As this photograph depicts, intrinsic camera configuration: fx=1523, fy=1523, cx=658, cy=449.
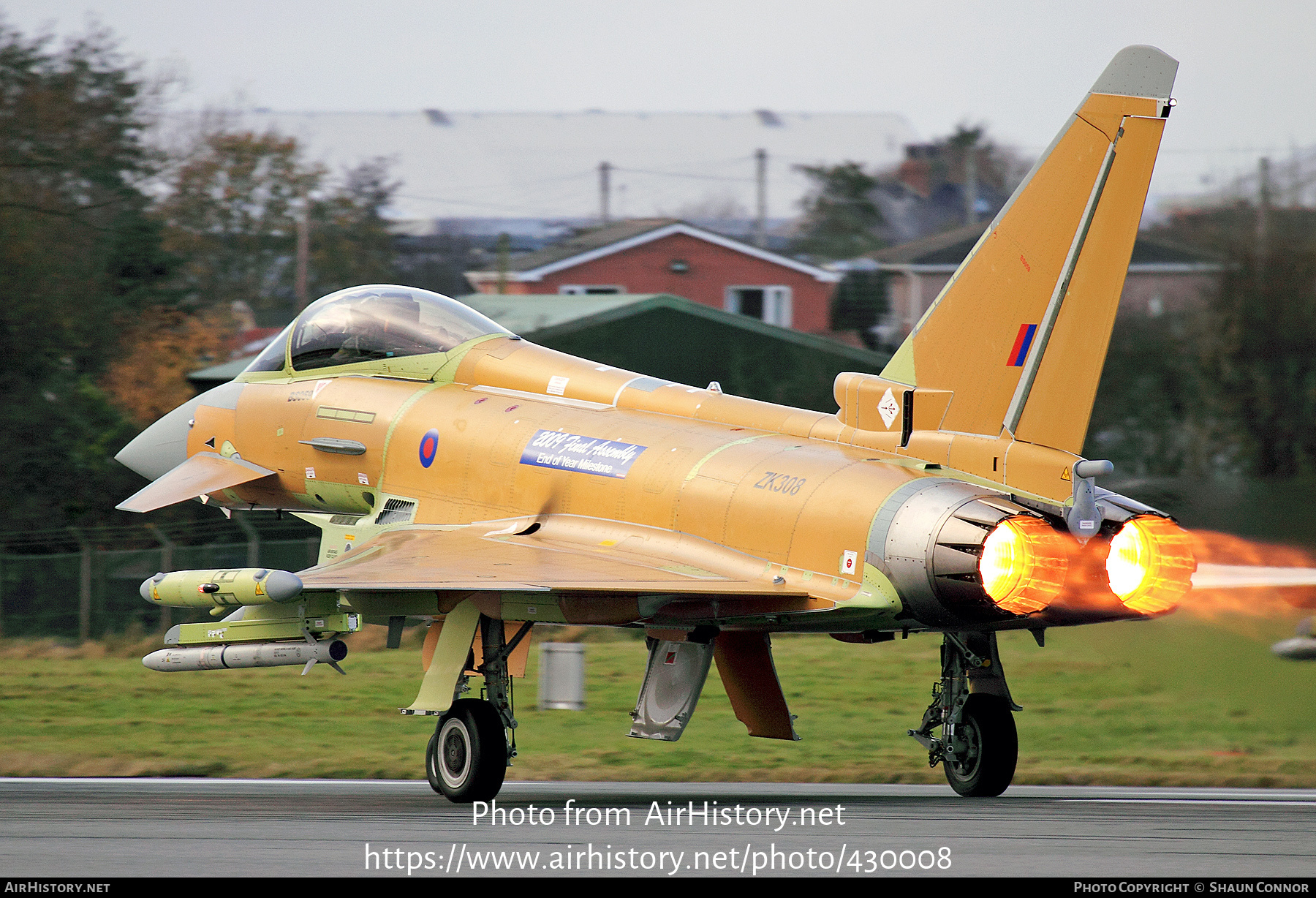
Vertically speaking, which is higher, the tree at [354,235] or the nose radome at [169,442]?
the tree at [354,235]

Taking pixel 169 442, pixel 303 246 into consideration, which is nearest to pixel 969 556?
pixel 169 442

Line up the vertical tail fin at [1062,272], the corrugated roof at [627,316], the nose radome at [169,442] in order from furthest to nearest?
the corrugated roof at [627,316]
the nose radome at [169,442]
the vertical tail fin at [1062,272]

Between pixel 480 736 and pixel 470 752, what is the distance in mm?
156

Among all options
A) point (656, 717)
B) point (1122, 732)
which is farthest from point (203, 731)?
point (1122, 732)

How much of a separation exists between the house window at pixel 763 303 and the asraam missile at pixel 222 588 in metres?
28.4

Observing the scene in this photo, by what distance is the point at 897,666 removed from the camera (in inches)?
818

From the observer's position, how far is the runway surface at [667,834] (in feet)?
25.7

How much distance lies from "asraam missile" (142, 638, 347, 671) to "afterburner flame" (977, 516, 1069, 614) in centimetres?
507

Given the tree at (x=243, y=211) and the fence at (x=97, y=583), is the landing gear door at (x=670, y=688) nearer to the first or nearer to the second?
the fence at (x=97, y=583)

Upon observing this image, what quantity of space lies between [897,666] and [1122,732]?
447 centimetres

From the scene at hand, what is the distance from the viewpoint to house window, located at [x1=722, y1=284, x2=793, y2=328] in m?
39.5

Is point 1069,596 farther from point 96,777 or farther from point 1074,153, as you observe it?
point 96,777

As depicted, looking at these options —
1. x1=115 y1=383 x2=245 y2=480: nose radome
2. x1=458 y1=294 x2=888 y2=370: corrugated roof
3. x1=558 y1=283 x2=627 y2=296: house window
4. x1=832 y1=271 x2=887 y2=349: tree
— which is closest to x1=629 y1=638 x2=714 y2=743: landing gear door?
x1=115 y1=383 x2=245 y2=480: nose radome

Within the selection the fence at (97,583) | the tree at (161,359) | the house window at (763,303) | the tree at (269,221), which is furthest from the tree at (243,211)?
the fence at (97,583)
